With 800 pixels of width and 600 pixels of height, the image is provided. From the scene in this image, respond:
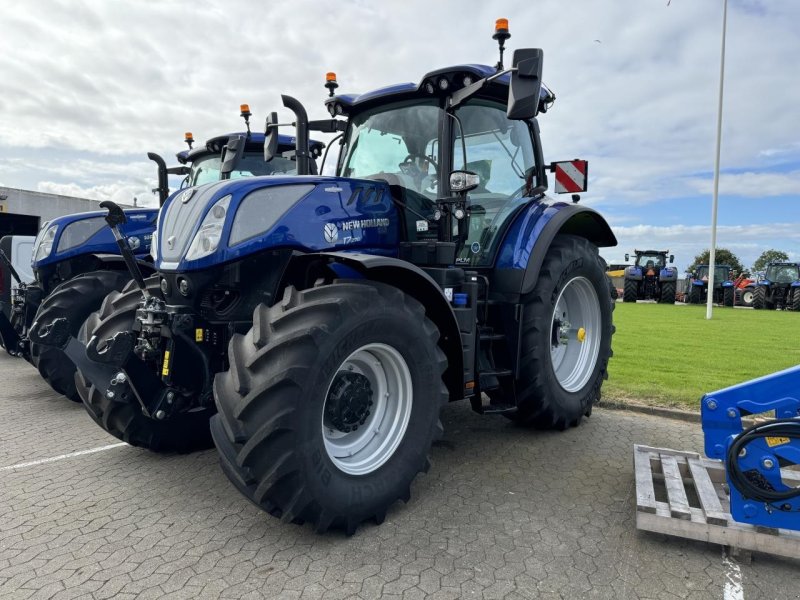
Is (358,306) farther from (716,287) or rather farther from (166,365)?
(716,287)

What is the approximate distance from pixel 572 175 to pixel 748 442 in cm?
275

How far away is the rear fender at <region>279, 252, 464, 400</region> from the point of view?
2.93 m

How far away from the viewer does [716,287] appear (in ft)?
84.3

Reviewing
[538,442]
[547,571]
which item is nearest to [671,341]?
[538,442]

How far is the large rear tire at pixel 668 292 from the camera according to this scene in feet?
80.2

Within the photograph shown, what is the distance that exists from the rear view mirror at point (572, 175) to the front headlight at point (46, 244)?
5.30m

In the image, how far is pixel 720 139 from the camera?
16562 mm

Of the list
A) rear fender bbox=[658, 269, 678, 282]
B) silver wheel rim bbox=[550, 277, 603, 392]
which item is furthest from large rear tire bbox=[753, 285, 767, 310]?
→ silver wheel rim bbox=[550, 277, 603, 392]

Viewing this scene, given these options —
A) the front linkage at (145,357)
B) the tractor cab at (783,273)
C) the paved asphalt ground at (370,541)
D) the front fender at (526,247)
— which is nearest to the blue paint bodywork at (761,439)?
the paved asphalt ground at (370,541)

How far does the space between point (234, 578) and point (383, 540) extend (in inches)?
28.6

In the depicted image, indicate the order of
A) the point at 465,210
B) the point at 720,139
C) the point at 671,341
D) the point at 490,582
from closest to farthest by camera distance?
the point at 490,582
the point at 465,210
the point at 671,341
the point at 720,139

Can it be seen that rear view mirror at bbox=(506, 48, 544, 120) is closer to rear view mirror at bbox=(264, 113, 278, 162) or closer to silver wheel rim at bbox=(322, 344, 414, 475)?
silver wheel rim at bbox=(322, 344, 414, 475)

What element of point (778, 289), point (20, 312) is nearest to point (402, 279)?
point (20, 312)

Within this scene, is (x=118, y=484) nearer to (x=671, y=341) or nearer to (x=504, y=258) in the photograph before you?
(x=504, y=258)
